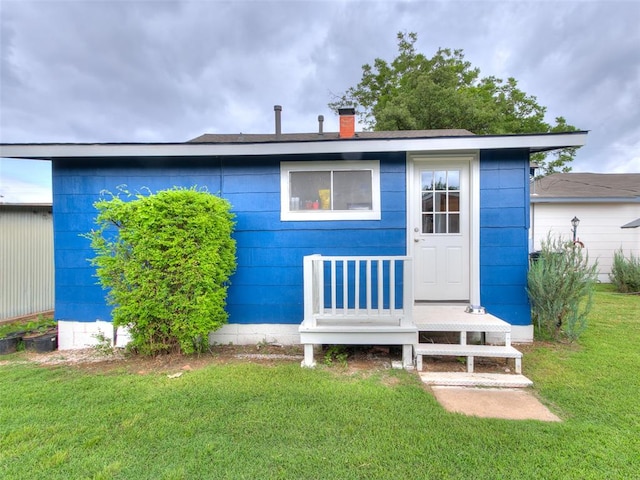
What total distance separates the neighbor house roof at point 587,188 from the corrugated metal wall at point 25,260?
1144 centimetres

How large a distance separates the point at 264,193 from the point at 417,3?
287 inches

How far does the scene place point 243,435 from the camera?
188 cm

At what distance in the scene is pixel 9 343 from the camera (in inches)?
142

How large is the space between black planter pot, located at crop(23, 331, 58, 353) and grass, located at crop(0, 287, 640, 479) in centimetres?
71

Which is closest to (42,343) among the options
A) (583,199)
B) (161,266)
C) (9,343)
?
(9,343)

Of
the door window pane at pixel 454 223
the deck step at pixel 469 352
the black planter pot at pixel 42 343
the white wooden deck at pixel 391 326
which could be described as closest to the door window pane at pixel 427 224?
the door window pane at pixel 454 223

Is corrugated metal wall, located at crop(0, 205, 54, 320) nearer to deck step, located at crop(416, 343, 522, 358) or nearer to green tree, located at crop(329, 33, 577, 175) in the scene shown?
deck step, located at crop(416, 343, 522, 358)

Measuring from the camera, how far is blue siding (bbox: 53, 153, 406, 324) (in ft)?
12.3

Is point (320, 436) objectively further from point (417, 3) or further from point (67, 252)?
point (417, 3)

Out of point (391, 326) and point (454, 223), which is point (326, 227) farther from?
point (454, 223)

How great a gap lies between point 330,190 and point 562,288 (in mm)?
2912

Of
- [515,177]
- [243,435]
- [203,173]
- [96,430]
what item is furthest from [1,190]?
[515,177]

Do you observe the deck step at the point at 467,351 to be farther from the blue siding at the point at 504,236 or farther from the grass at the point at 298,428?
the blue siding at the point at 504,236

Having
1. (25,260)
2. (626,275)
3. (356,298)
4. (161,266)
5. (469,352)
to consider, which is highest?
(161,266)
